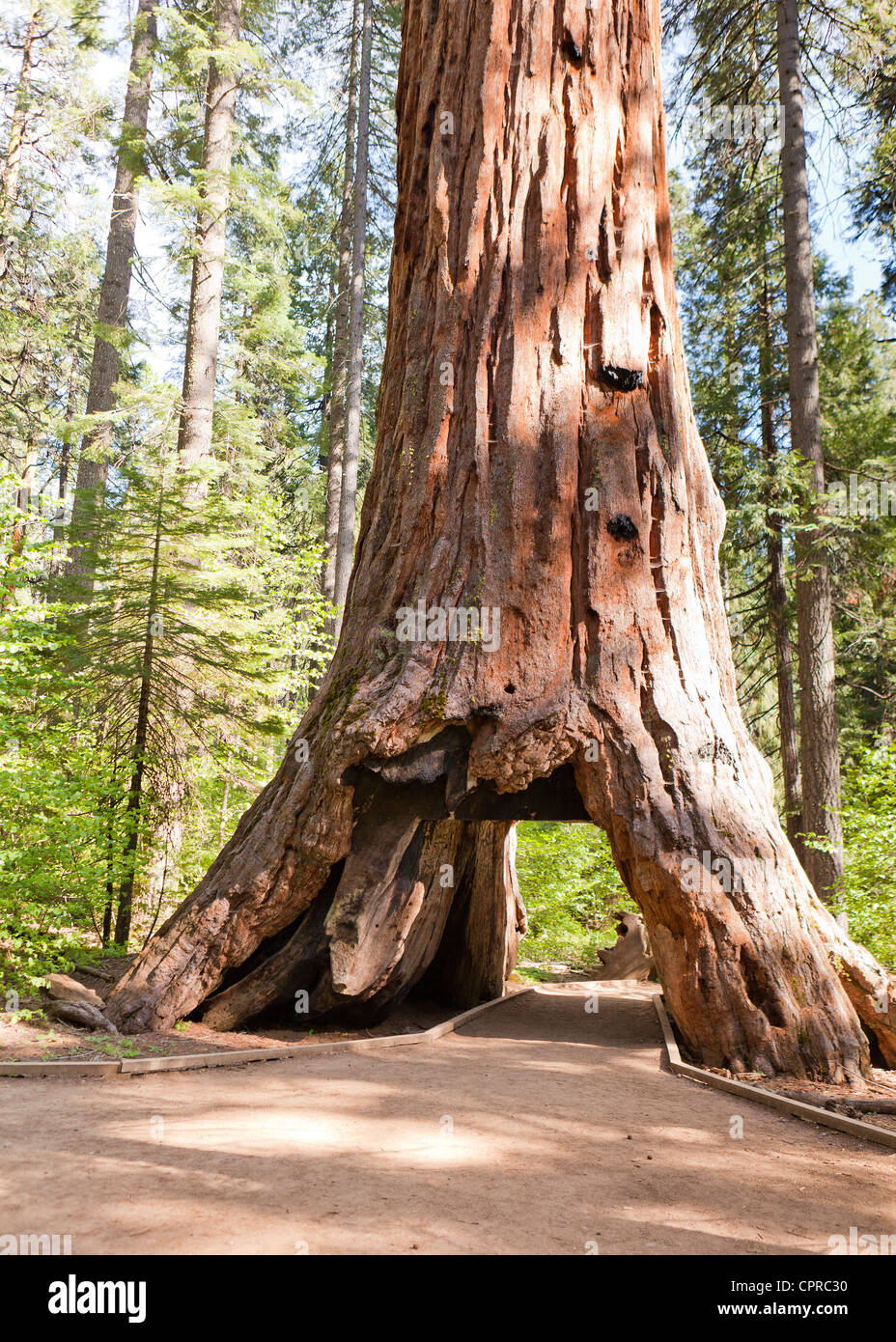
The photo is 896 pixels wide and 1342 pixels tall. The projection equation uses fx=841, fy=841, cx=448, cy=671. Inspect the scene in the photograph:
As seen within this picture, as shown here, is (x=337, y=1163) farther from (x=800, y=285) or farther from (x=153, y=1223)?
(x=800, y=285)

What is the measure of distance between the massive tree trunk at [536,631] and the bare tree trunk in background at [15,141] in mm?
13498

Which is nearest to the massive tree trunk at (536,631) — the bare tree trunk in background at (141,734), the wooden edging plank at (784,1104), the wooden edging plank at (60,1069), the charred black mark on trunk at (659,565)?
the charred black mark on trunk at (659,565)

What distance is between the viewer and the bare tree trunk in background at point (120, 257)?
14352mm

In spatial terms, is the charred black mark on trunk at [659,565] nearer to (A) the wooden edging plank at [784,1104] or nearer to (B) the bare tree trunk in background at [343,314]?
(A) the wooden edging plank at [784,1104]

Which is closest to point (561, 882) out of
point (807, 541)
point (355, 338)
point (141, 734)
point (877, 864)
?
point (877, 864)

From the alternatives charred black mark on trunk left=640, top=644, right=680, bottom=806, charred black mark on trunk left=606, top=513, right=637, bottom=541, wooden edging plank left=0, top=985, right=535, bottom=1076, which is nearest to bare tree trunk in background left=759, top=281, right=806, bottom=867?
charred black mark on trunk left=606, top=513, right=637, bottom=541

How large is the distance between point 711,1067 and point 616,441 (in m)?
4.43

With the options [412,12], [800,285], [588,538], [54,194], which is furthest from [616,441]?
[54,194]

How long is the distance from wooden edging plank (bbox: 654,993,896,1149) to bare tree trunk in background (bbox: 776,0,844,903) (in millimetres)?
5711

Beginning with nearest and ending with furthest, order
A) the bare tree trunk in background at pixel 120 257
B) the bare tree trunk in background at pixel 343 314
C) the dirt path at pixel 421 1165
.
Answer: the dirt path at pixel 421 1165 < the bare tree trunk in background at pixel 120 257 < the bare tree trunk in background at pixel 343 314

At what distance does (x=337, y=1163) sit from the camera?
3.31 metres

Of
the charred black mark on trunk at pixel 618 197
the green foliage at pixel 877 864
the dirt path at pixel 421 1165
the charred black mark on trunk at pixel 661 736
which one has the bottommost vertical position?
the dirt path at pixel 421 1165

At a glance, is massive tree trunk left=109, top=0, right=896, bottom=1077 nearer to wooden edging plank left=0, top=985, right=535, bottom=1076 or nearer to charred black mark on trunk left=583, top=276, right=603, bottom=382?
charred black mark on trunk left=583, top=276, right=603, bottom=382

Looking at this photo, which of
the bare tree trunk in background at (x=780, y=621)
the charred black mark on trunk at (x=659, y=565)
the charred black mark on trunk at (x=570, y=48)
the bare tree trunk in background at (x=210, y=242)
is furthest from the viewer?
the bare tree trunk in background at (x=780, y=621)
